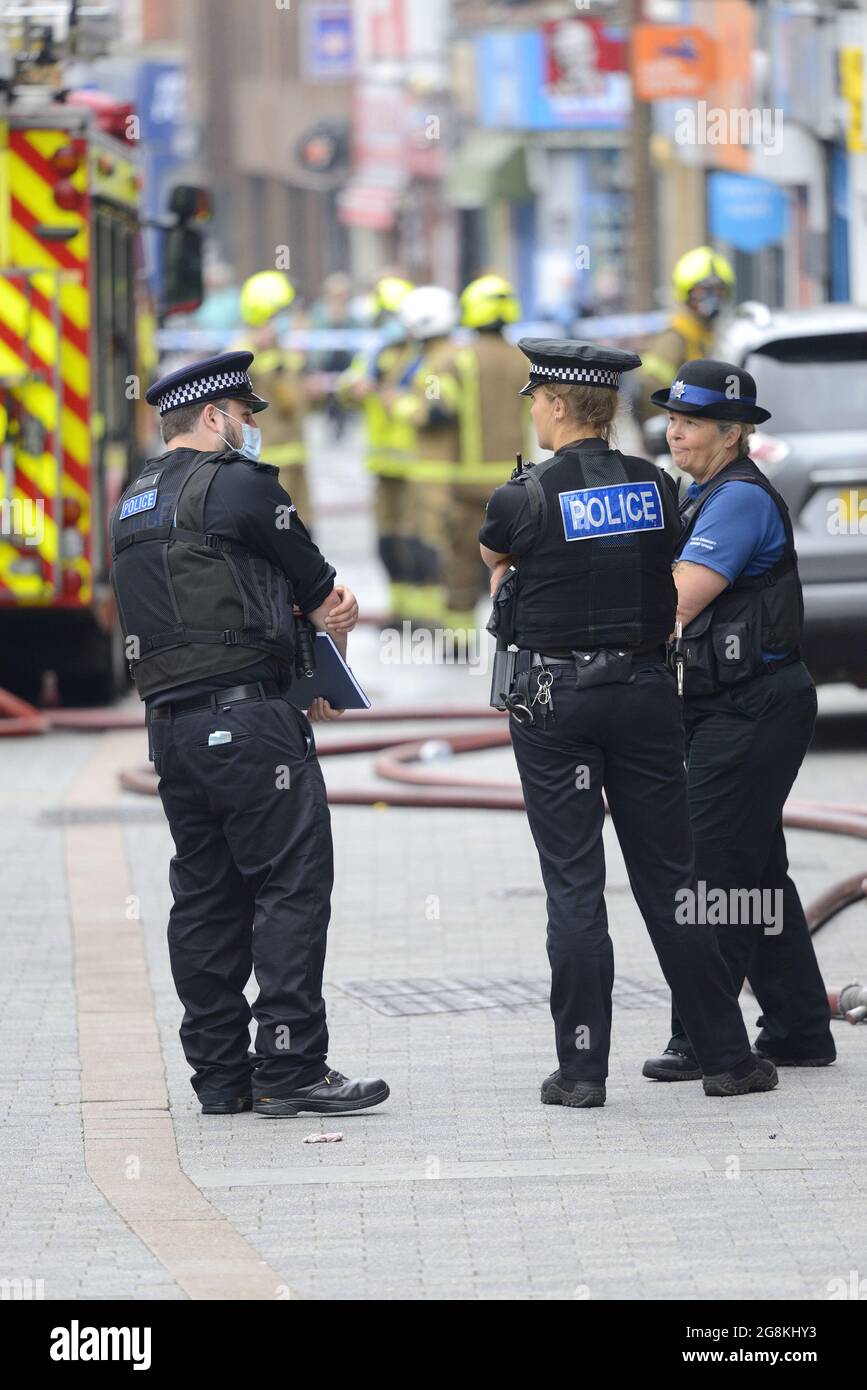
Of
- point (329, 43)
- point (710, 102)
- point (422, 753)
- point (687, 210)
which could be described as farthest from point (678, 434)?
point (329, 43)

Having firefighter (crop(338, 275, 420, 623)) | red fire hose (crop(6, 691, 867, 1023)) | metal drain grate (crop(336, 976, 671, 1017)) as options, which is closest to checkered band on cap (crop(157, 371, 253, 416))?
metal drain grate (crop(336, 976, 671, 1017))

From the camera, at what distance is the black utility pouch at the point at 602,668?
625 cm

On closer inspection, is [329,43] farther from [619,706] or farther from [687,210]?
[619,706]

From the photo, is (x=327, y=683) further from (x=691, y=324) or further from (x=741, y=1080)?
(x=691, y=324)

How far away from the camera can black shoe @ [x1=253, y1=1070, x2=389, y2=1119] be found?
251 inches

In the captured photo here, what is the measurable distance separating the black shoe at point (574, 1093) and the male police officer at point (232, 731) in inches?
15.8

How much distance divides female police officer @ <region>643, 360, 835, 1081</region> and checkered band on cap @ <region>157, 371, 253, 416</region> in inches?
40.2

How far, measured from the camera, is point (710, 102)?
3250 cm

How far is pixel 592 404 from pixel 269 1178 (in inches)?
72.2

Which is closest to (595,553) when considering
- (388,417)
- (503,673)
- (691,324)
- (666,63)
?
(503,673)

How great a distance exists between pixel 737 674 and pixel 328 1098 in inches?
52.7

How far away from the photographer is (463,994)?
7742 mm

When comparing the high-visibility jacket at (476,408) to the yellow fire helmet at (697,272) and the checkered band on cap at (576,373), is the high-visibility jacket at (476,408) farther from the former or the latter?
the checkered band on cap at (576,373)

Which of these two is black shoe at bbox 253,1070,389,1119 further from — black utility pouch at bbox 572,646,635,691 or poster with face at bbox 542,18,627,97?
poster with face at bbox 542,18,627,97
